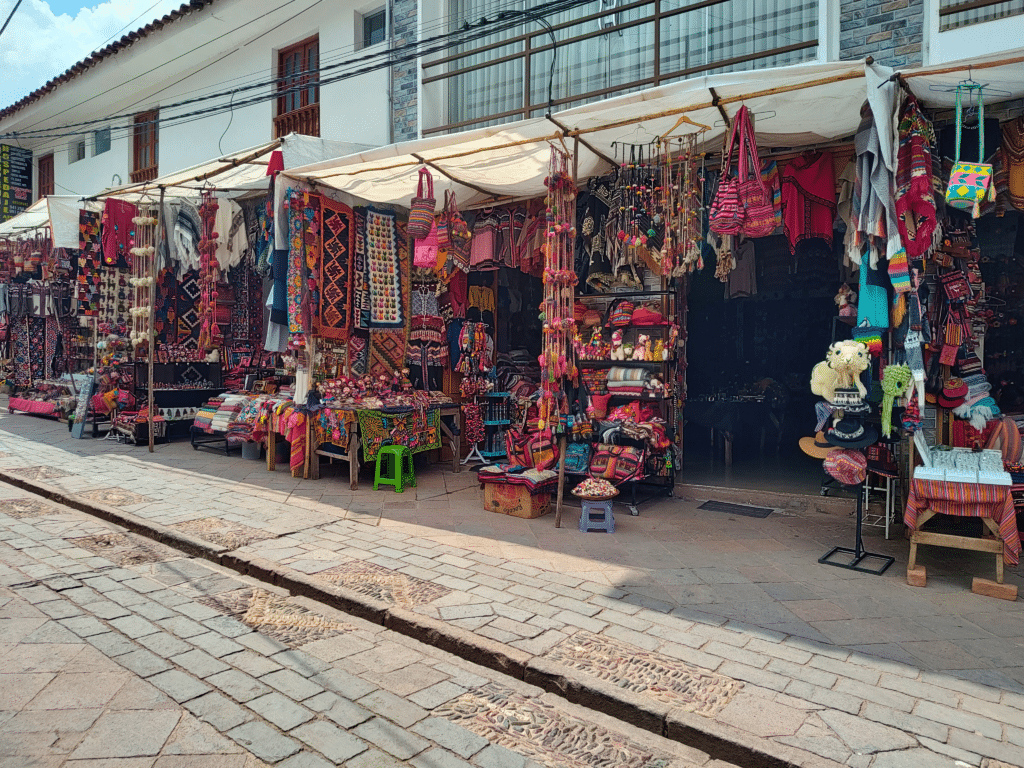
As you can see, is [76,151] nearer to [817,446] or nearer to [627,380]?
[627,380]

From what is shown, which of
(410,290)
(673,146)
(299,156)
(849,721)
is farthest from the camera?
(410,290)

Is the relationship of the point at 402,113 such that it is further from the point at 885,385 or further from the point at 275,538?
the point at 885,385

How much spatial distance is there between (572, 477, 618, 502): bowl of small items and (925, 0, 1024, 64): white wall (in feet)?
15.0

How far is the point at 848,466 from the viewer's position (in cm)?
520

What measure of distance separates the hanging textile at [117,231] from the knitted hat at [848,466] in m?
10.4

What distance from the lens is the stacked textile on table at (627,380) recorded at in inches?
288

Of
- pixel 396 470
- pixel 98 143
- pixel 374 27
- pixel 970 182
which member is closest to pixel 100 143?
pixel 98 143

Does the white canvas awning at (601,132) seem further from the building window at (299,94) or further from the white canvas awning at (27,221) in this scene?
the white canvas awning at (27,221)

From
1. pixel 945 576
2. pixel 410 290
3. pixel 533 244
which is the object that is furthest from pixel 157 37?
pixel 945 576

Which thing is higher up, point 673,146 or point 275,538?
point 673,146

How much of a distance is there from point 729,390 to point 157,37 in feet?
37.5

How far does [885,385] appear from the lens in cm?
520

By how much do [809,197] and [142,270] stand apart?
9.32 metres

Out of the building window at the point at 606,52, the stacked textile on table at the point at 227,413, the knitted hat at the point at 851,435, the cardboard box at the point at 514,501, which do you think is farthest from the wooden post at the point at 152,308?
the knitted hat at the point at 851,435
